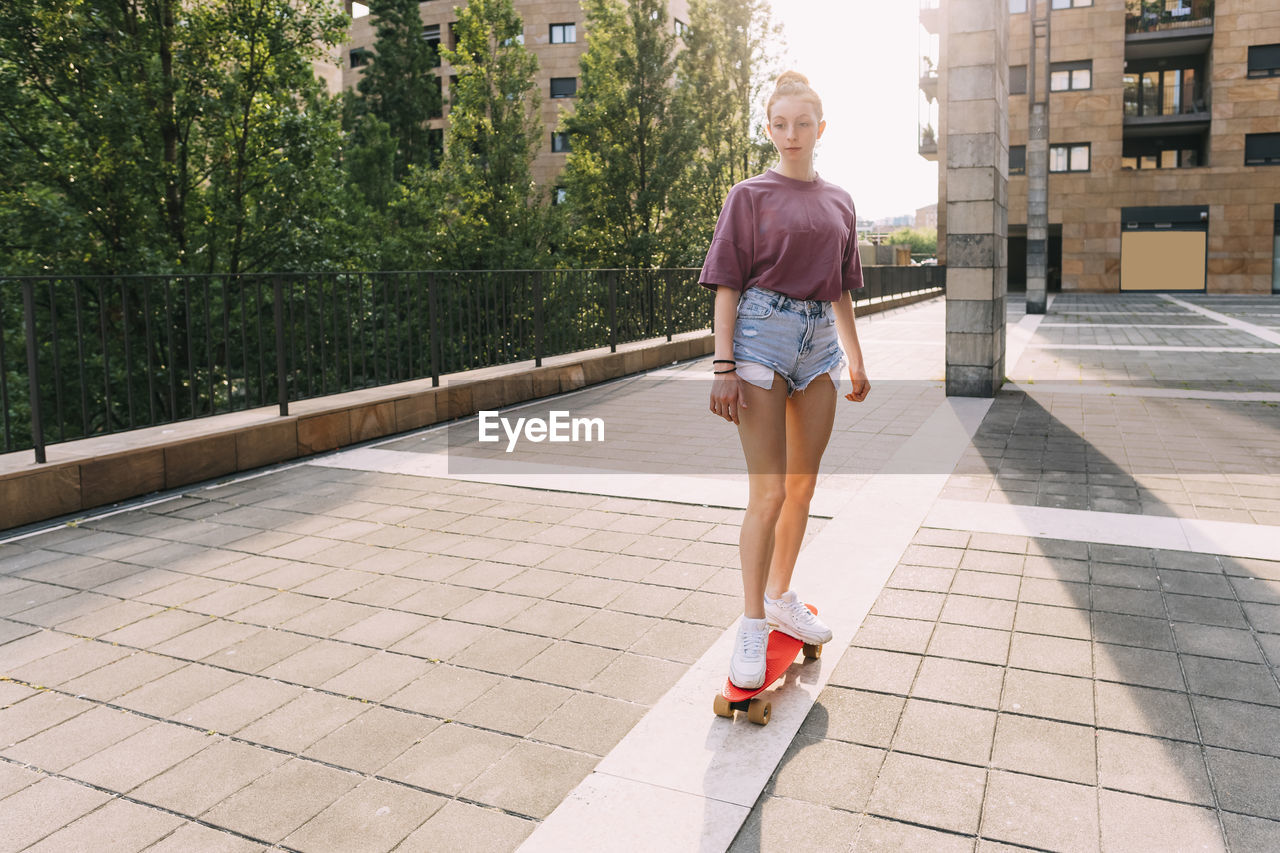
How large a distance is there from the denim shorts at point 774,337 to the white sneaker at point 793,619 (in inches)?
32.7

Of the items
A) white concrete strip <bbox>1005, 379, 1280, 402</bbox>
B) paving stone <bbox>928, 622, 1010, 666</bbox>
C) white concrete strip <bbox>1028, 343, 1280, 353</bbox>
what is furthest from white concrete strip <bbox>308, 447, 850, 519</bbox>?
white concrete strip <bbox>1028, 343, 1280, 353</bbox>

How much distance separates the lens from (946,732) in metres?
3.10

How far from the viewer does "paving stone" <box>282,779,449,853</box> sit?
2.57m

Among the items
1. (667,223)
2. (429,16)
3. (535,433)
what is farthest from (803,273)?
(429,16)

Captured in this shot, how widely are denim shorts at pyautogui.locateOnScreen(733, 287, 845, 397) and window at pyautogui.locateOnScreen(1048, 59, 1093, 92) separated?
45.6m

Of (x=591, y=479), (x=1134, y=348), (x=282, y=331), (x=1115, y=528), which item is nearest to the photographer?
(x=1115, y=528)

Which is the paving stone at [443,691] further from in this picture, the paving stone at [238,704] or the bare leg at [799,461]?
the bare leg at [799,461]

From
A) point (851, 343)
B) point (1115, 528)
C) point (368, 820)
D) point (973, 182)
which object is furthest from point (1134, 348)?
point (368, 820)

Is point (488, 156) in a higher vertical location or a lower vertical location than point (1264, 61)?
lower

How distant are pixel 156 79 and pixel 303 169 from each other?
8.30 feet

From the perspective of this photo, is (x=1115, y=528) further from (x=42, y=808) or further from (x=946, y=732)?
(x=42, y=808)

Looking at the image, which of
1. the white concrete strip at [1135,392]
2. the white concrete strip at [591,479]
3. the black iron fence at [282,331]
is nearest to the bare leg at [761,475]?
the white concrete strip at [591,479]

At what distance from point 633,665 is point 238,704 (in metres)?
1.42

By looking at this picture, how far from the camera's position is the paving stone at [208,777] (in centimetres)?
280
